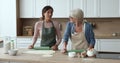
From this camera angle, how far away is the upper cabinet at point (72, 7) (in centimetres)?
518

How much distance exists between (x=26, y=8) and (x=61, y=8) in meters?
0.83

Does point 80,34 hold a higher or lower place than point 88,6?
lower

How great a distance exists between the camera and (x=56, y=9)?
5469 millimetres

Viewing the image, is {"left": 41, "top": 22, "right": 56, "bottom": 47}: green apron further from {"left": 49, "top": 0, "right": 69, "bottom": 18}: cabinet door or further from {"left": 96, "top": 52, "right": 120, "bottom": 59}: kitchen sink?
{"left": 49, "top": 0, "right": 69, "bottom": 18}: cabinet door

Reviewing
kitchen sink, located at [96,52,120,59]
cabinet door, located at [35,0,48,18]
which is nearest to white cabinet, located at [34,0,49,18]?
cabinet door, located at [35,0,48,18]

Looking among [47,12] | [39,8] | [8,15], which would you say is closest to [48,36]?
[47,12]

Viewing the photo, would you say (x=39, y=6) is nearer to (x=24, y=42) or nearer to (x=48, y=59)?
(x=24, y=42)

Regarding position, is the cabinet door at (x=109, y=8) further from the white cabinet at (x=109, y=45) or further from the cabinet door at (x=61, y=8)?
the cabinet door at (x=61, y=8)

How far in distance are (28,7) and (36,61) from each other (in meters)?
3.08

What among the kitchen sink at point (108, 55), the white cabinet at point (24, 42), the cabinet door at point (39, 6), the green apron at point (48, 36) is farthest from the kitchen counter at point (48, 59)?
the cabinet door at point (39, 6)

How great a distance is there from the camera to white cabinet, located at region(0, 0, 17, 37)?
18.0 feet

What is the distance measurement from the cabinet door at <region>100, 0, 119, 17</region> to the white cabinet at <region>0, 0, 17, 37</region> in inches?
78.9

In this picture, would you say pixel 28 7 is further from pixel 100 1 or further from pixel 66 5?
pixel 100 1

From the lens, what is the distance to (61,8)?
5.44 metres
